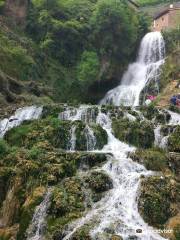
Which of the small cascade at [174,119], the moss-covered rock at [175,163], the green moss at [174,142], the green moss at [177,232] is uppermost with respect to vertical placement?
the green moss at [177,232]

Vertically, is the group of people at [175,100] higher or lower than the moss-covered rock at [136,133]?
lower

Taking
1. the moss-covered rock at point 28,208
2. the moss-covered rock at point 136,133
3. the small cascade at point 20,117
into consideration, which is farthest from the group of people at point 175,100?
the moss-covered rock at point 28,208

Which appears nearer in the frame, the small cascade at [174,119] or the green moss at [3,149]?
the green moss at [3,149]

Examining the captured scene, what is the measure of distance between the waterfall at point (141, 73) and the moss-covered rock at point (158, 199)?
20.5 m

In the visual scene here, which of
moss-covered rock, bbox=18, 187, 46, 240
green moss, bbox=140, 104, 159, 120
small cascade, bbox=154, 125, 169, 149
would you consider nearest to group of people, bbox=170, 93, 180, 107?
green moss, bbox=140, 104, 159, 120

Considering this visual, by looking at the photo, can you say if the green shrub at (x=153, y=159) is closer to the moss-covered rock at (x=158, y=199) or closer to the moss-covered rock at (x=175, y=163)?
the moss-covered rock at (x=175, y=163)

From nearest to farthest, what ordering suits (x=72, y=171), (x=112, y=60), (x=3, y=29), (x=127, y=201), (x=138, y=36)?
1. (x=127, y=201)
2. (x=72, y=171)
3. (x=3, y=29)
4. (x=112, y=60)
5. (x=138, y=36)

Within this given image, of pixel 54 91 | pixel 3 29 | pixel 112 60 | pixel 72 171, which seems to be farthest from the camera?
pixel 112 60

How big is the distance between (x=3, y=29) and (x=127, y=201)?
27.0 meters

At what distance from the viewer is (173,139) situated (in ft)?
78.4

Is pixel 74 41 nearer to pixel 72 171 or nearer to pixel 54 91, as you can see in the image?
pixel 54 91

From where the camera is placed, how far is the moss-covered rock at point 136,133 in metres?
24.7

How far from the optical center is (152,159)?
2075 centimetres

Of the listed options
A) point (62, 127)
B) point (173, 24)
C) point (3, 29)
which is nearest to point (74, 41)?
point (3, 29)
